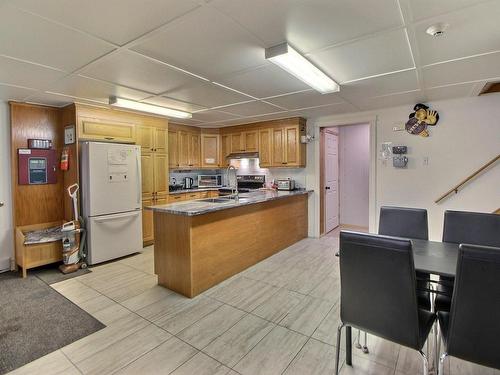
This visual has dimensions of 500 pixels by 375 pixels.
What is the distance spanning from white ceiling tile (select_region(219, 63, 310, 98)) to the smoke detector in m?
1.21

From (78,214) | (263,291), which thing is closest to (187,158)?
(78,214)

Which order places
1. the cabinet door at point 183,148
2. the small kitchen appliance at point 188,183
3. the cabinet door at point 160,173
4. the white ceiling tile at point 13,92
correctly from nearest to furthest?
1. the white ceiling tile at point 13,92
2. the cabinet door at point 160,173
3. the cabinet door at point 183,148
4. the small kitchen appliance at point 188,183

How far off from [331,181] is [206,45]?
4508 millimetres

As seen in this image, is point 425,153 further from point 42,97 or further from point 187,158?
point 42,97

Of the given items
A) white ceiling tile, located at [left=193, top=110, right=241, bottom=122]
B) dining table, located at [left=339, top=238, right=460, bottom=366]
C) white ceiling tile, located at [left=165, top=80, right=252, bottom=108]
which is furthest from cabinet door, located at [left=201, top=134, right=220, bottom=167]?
dining table, located at [left=339, top=238, right=460, bottom=366]

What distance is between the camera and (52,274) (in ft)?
12.2

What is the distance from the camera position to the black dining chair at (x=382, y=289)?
1.51m

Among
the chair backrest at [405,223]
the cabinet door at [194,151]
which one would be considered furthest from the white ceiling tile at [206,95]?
the chair backrest at [405,223]

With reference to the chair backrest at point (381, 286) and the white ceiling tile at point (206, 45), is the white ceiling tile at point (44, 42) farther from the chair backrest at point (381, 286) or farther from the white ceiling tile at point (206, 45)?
the chair backrest at point (381, 286)

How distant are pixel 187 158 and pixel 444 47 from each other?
15.4 ft

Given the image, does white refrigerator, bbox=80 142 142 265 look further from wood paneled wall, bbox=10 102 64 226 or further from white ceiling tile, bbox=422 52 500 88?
white ceiling tile, bbox=422 52 500 88

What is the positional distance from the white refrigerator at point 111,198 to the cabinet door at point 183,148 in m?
1.27

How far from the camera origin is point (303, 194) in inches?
210

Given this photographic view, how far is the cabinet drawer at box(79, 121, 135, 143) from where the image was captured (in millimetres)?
3992
